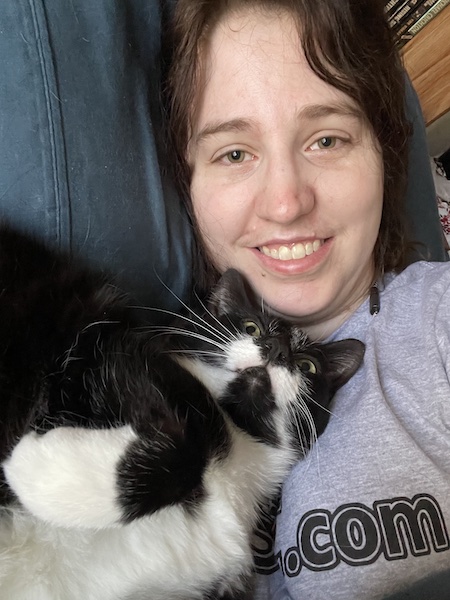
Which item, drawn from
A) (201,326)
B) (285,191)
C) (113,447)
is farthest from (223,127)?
(113,447)

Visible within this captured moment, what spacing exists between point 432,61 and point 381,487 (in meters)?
1.89

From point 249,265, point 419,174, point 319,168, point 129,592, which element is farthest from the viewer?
point 419,174

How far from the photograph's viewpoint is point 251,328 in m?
1.18

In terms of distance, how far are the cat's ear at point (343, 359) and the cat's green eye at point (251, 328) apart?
18 centimetres

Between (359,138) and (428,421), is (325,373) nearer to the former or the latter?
(428,421)

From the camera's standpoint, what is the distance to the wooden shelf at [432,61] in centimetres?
214

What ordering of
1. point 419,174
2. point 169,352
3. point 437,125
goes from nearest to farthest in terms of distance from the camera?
point 169,352 < point 419,174 < point 437,125

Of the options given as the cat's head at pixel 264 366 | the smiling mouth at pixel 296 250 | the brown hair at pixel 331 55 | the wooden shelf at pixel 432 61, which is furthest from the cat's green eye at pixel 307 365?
the wooden shelf at pixel 432 61

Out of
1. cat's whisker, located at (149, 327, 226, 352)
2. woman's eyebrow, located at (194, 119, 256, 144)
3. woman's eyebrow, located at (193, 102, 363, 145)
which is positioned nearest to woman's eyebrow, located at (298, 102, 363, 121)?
woman's eyebrow, located at (193, 102, 363, 145)

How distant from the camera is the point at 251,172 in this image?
113 centimetres

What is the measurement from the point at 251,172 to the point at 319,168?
15 cm

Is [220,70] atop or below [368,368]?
atop

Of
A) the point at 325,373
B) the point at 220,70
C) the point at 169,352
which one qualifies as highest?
the point at 220,70

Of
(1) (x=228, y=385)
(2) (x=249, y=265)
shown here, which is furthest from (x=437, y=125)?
(1) (x=228, y=385)
